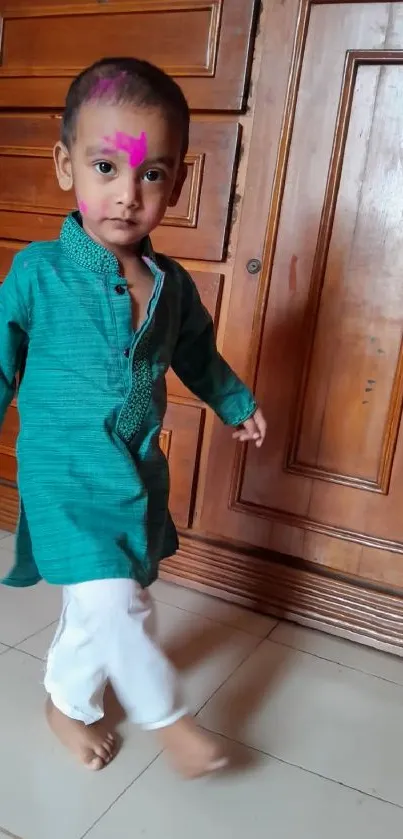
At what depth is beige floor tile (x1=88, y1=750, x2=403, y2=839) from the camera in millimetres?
774

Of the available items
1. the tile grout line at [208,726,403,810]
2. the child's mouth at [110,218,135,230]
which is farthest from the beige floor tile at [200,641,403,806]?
the child's mouth at [110,218,135,230]

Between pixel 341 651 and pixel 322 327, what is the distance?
0.58 meters

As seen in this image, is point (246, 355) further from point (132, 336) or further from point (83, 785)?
point (83, 785)

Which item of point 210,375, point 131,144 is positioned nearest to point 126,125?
point 131,144

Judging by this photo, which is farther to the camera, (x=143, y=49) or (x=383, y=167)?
(x=143, y=49)

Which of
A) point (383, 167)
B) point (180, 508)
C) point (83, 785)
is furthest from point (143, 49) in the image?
point (83, 785)

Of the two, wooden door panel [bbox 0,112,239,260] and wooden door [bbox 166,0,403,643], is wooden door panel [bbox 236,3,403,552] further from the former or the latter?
wooden door panel [bbox 0,112,239,260]

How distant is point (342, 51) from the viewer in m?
1.13

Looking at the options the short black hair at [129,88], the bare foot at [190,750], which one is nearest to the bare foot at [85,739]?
the bare foot at [190,750]

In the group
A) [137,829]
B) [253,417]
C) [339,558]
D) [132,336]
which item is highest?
[132,336]

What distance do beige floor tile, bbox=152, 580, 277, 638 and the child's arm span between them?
1.42 ft

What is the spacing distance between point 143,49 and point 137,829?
123 centimetres

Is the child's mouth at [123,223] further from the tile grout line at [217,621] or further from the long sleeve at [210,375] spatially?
the tile grout line at [217,621]

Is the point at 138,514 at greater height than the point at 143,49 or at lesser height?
lesser
